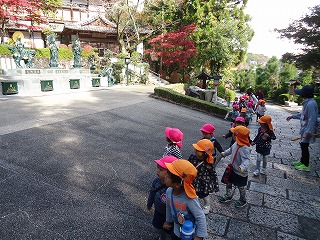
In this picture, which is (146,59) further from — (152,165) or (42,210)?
(42,210)

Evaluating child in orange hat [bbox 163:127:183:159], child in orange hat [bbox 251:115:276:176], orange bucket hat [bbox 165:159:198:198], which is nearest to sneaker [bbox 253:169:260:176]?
child in orange hat [bbox 251:115:276:176]

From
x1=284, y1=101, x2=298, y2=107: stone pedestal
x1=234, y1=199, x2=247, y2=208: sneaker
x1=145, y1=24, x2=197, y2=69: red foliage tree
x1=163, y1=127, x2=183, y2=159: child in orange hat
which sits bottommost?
x1=284, y1=101, x2=298, y2=107: stone pedestal

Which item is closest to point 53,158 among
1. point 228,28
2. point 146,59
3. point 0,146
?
point 0,146

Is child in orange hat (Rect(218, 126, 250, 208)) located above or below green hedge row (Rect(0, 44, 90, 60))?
below

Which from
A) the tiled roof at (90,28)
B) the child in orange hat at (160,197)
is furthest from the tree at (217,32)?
the child in orange hat at (160,197)

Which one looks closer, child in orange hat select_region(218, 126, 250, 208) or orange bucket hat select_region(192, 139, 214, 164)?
orange bucket hat select_region(192, 139, 214, 164)

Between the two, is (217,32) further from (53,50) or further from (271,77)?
(271,77)

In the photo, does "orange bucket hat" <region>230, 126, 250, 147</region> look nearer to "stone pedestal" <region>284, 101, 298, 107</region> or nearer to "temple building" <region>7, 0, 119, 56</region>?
"stone pedestal" <region>284, 101, 298, 107</region>

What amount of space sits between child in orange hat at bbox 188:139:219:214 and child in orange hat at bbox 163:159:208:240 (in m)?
1.13

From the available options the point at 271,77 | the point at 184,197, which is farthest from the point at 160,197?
the point at 271,77

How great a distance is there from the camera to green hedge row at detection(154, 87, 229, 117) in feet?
43.9

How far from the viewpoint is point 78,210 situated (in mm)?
3744

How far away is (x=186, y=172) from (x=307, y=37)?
61.4ft

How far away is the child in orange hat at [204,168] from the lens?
3479mm
